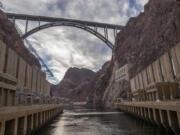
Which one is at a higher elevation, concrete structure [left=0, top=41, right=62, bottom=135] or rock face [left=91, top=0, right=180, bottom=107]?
rock face [left=91, top=0, right=180, bottom=107]

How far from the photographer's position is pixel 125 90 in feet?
289

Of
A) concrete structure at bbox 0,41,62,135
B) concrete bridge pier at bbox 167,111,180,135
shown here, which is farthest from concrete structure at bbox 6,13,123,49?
concrete bridge pier at bbox 167,111,180,135

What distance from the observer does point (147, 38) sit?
283ft

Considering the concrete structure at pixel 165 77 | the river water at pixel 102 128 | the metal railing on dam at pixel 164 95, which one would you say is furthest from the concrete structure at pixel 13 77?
the concrete structure at pixel 165 77

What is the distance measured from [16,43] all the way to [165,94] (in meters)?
75.4

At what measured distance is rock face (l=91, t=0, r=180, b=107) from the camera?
65188 mm

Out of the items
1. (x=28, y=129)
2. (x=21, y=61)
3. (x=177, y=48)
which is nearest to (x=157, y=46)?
(x=177, y=48)

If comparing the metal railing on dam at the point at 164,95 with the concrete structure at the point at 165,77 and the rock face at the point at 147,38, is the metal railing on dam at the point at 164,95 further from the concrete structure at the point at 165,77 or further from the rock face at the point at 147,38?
the rock face at the point at 147,38

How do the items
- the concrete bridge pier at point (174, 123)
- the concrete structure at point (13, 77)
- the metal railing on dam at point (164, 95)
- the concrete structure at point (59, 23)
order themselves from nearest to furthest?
1. the concrete bridge pier at point (174, 123)
2. the metal railing on dam at point (164, 95)
3. the concrete structure at point (13, 77)
4. the concrete structure at point (59, 23)

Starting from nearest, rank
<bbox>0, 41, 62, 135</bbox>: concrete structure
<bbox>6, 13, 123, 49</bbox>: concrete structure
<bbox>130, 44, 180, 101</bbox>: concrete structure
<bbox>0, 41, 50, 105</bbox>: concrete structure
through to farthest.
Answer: <bbox>0, 41, 62, 135</bbox>: concrete structure, <bbox>0, 41, 50, 105</bbox>: concrete structure, <bbox>130, 44, 180, 101</bbox>: concrete structure, <bbox>6, 13, 123, 49</bbox>: concrete structure

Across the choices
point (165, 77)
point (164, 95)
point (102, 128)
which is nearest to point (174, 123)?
point (102, 128)

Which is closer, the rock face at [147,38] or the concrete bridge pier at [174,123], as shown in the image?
the concrete bridge pier at [174,123]

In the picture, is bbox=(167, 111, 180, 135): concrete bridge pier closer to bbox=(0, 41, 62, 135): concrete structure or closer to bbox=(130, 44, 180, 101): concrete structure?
bbox=(130, 44, 180, 101): concrete structure

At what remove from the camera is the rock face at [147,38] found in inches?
2566
